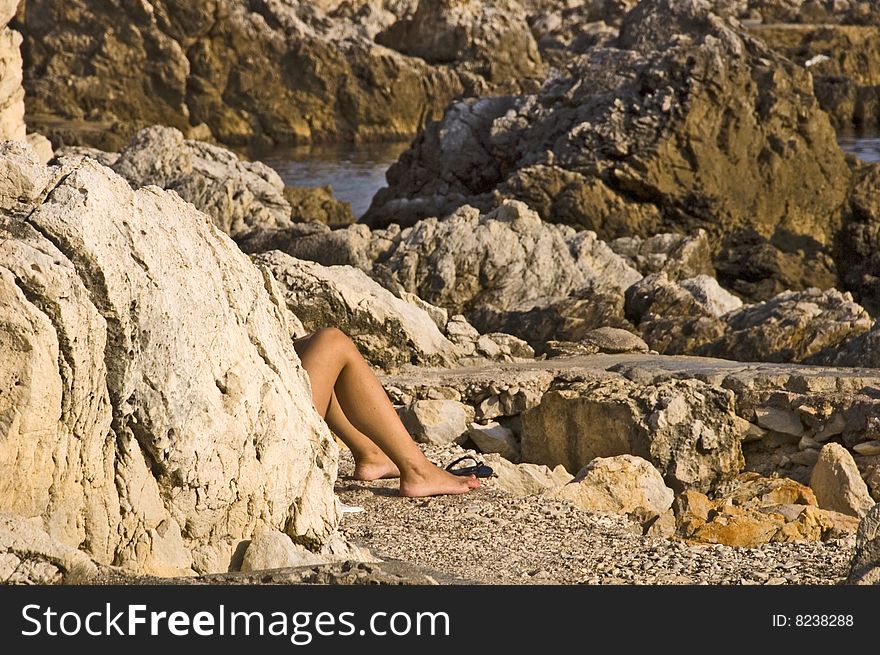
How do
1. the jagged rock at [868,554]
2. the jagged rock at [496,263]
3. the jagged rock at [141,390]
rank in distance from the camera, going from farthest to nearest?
1. the jagged rock at [496,263]
2. the jagged rock at [868,554]
3. the jagged rock at [141,390]

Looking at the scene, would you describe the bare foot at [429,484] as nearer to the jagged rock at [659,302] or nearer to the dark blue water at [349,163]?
the jagged rock at [659,302]

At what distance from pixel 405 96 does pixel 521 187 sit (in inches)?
1086

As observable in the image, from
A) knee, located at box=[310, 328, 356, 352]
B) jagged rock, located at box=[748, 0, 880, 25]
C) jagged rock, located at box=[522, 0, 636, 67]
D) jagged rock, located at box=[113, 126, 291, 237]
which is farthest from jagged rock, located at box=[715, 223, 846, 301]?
jagged rock, located at box=[748, 0, 880, 25]

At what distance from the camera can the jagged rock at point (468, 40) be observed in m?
48.8

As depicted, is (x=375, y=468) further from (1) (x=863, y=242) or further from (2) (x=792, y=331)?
(1) (x=863, y=242)

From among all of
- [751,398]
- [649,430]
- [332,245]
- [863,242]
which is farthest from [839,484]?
[863,242]

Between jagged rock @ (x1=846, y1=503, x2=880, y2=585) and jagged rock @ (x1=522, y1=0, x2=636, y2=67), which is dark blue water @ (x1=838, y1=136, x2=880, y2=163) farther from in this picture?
jagged rock @ (x1=846, y1=503, x2=880, y2=585)

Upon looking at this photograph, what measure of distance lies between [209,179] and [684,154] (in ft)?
20.5

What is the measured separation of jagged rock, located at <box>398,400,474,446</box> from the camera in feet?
25.8

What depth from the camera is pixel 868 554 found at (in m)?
4.20

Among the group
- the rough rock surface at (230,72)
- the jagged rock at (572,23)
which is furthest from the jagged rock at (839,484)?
the jagged rock at (572,23)

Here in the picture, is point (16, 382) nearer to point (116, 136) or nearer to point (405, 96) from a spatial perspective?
point (116, 136)

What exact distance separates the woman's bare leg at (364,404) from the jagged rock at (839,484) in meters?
2.13

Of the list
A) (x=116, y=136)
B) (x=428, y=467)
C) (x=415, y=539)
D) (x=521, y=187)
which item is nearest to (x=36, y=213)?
(x=415, y=539)
